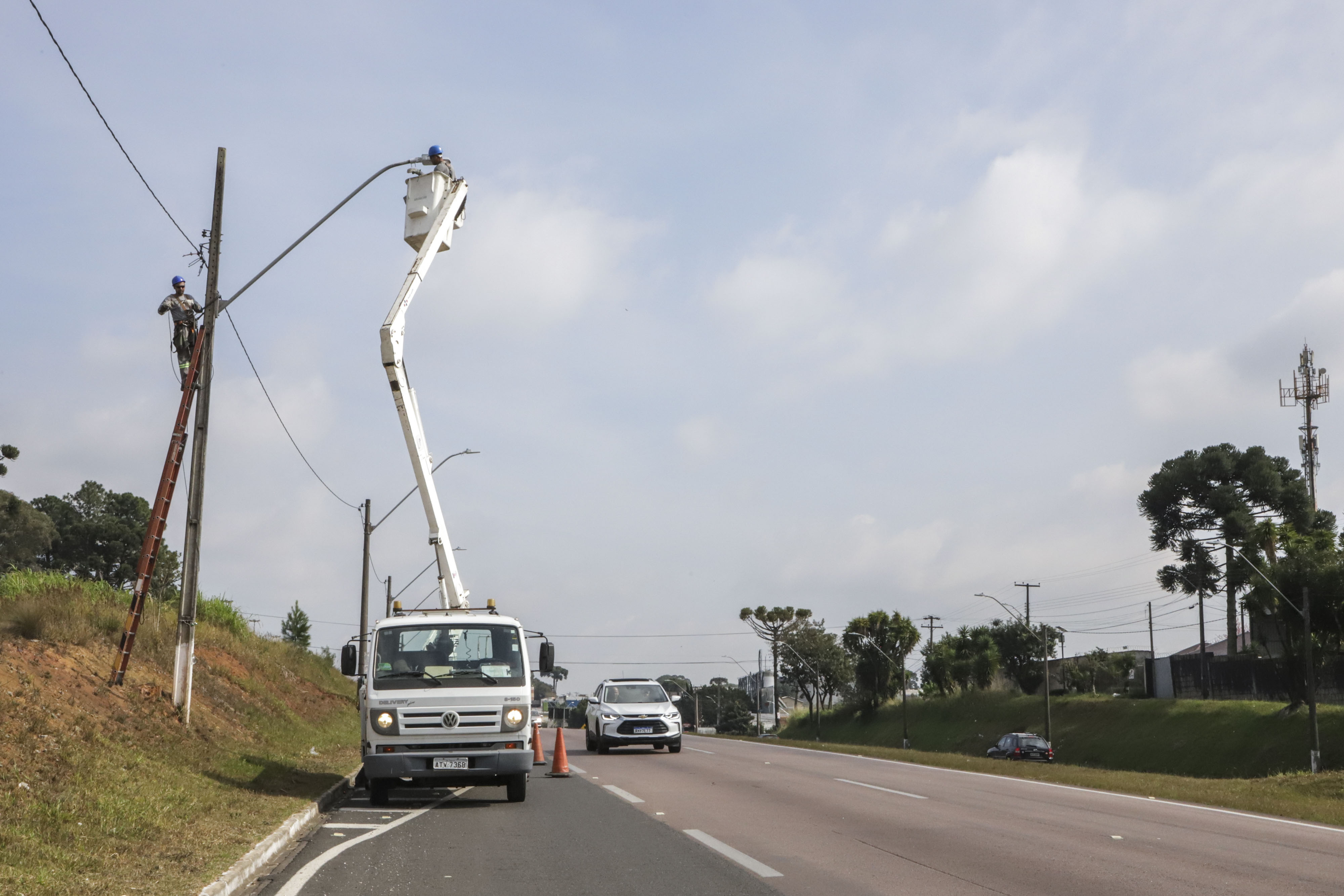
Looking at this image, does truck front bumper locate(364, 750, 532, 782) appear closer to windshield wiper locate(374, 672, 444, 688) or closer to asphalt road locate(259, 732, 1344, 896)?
asphalt road locate(259, 732, 1344, 896)

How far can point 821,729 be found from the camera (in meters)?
90.9

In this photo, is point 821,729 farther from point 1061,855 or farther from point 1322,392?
point 1061,855

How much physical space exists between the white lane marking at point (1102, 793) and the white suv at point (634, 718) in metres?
4.25

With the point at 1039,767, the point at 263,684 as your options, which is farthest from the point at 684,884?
the point at 263,684

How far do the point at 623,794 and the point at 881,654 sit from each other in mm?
70106

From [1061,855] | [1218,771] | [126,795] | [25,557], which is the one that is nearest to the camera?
[1061,855]

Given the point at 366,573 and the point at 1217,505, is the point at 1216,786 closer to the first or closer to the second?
the point at 366,573

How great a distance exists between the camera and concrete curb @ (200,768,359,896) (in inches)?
326

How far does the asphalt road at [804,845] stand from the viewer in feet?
28.6

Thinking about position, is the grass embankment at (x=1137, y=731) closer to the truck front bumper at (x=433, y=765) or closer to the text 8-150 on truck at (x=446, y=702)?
the text 8-150 on truck at (x=446, y=702)

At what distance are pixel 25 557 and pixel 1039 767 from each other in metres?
59.3

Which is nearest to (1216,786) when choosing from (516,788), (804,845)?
(804,845)

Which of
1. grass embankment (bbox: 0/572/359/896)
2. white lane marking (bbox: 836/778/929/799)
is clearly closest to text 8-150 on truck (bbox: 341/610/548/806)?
grass embankment (bbox: 0/572/359/896)

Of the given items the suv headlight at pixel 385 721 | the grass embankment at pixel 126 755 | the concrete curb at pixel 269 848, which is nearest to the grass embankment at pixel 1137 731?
the grass embankment at pixel 126 755
